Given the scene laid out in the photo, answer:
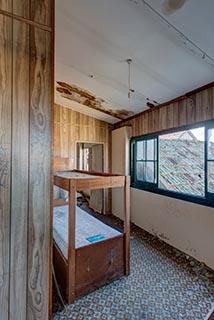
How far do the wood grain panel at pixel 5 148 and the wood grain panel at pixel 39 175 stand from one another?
0.13 metres

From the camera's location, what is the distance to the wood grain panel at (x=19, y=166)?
1.23 metres

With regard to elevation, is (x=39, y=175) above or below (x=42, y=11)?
below

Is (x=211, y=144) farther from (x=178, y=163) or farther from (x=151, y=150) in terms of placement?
(x=151, y=150)

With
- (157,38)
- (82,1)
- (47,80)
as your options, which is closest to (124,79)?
(157,38)

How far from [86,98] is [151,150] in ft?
5.35

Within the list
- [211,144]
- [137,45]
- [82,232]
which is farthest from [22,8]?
[211,144]

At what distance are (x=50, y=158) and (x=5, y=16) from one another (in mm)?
877

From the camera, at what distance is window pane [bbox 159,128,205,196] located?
292 centimetres

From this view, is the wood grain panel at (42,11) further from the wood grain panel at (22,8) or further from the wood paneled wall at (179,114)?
the wood paneled wall at (179,114)

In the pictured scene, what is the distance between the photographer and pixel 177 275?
8.13 feet

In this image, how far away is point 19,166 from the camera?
1.25 m

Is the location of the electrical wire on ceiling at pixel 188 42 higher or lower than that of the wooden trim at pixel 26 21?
higher

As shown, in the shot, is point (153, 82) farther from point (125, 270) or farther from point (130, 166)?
point (125, 270)

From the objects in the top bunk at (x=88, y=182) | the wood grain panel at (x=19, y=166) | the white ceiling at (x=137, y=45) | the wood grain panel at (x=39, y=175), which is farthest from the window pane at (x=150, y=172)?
the wood grain panel at (x=19, y=166)
